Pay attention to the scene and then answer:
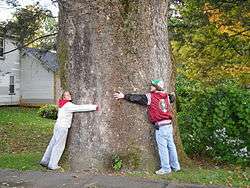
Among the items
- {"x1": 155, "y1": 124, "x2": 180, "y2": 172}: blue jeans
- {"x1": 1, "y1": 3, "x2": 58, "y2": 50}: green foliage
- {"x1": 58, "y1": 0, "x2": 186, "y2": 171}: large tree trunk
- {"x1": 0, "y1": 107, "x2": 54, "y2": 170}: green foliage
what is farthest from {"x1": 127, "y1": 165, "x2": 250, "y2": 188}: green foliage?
{"x1": 1, "y1": 3, "x2": 58, "y2": 50}: green foliage

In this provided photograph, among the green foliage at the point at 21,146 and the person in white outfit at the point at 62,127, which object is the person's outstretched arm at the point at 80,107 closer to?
the person in white outfit at the point at 62,127

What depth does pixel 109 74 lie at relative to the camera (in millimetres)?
9109

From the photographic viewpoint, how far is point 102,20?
358 inches

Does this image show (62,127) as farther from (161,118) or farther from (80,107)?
(161,118)

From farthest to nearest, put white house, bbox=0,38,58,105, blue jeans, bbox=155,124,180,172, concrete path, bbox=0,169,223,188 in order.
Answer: white house, bbox=0,38,58,105 → blue jeans, bbox=155,124,180,172 → concrete path, bbox=0,169,223,188

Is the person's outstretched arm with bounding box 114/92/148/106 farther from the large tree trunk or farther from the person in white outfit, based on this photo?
the person in white outfit

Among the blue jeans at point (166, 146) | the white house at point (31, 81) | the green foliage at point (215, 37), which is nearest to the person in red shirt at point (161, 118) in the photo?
the blue jeans at point (166, 146)

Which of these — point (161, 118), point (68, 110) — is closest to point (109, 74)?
point (68, 110)

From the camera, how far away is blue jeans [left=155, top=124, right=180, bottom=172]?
29.5ft

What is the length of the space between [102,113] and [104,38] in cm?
139

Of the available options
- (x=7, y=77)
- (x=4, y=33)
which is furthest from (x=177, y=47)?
(x=7, y=77)

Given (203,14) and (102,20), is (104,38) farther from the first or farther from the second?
(203,14)

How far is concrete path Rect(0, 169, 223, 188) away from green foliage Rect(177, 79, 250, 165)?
132 inches

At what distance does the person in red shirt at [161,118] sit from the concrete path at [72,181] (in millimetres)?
985
